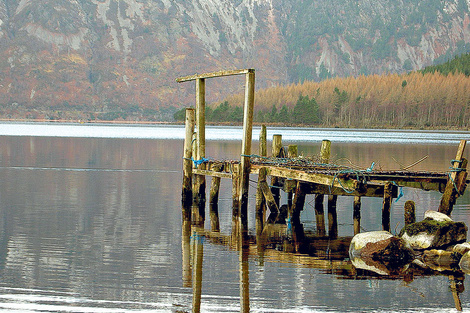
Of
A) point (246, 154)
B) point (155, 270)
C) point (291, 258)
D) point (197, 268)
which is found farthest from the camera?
point (246, 154)

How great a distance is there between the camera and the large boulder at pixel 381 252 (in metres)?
17.4

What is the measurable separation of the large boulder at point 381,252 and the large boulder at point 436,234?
0.44 metres

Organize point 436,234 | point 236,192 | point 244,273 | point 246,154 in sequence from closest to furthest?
point 244,273, point 436,234, point 246,154, point 236,192

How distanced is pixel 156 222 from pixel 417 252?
31.2 ft

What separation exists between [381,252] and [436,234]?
5.00 ft

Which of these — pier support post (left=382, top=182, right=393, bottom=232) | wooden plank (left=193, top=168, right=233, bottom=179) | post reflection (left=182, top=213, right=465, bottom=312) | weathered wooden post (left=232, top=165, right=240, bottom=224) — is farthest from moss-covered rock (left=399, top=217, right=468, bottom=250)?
wooden plank (left=193, top=168, right=233, bottom=179)

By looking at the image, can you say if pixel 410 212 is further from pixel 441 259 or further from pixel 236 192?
pixel 236 192

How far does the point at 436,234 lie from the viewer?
1798cm

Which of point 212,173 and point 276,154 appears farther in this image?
point 276,154

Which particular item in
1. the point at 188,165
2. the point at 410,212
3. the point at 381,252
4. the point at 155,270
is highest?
the point at 188,165

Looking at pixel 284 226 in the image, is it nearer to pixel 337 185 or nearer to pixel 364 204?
pixel 337 185

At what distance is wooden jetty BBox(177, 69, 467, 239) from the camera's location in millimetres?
21469

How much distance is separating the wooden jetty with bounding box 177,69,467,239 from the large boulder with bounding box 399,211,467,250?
1.62 meters

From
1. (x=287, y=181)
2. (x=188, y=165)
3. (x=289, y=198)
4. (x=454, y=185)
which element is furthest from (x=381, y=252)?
(x=289, y=198)
